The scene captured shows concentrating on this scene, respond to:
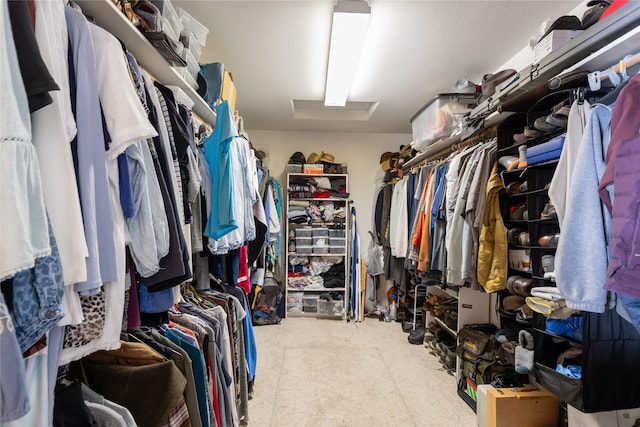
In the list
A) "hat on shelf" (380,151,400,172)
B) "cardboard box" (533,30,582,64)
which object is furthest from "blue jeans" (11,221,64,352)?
"hat on shelf" (380,151,400,172)

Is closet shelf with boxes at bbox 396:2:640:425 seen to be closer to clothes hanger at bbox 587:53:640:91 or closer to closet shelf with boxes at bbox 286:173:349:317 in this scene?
clothes hanger at bbox 587:53:640:91

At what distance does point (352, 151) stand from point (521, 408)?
3.33 metres

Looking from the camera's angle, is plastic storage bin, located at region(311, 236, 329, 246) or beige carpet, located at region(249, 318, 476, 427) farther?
plastic storage bin, located at region(311, 236, 329, 246)

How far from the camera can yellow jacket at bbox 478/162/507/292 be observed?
1780 mm

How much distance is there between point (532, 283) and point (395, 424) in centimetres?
113

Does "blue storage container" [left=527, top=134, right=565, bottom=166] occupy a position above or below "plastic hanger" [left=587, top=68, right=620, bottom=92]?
below

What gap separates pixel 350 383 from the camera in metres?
2.34

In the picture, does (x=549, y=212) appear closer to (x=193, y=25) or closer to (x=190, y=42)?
(x=190, y=42)

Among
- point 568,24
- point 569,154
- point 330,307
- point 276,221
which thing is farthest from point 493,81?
point 330,307

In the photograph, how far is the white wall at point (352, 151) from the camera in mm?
4355

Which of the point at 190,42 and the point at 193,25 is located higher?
the point at 193,25

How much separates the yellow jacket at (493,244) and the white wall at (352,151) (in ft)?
8.33

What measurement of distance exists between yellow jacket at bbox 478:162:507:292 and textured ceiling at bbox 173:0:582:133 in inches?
34.1

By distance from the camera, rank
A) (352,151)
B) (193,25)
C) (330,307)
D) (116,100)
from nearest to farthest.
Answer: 1. (116,100)
2. (193,25)
3. (330,307)
4. (352,151)
